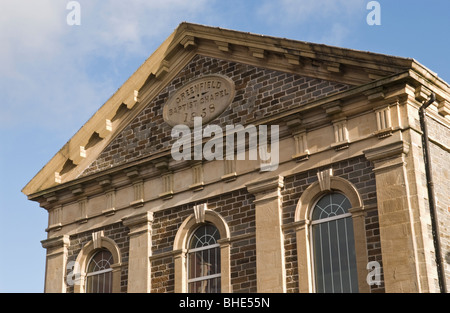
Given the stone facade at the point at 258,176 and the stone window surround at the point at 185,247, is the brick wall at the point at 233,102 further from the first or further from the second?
the stone window surround at the point at 185,247

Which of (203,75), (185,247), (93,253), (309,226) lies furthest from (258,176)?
(93,253)

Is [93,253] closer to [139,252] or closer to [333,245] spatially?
[139,252]

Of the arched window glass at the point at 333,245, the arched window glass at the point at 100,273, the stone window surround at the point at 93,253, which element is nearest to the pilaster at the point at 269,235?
the arched window glass at the point at 333,245

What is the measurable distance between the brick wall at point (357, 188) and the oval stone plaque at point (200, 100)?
3177 mm

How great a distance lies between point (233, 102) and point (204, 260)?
4.07m

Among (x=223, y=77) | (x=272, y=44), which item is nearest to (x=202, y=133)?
(x=223, y=77)

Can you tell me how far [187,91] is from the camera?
2220 cm

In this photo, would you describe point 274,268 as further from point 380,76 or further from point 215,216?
point 380,76

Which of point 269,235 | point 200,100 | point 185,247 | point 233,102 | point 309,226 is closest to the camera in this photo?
point 309,226

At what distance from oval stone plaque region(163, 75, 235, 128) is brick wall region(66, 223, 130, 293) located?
3.17 metres

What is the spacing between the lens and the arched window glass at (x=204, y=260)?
65.1 feet

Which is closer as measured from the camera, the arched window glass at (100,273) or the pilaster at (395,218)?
the pilaster at (395,218)

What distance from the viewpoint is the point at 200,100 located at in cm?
2177
